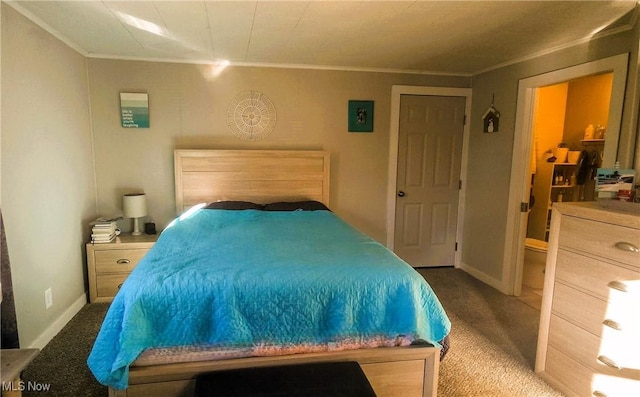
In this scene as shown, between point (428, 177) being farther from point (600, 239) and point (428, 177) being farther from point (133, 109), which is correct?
point (133, 109)

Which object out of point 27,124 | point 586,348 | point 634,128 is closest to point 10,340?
point 27,124

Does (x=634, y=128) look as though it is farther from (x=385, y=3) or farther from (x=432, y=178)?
(x=432, y=178)

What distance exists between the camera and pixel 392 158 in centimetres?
382

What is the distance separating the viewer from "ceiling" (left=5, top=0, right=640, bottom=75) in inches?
81.4

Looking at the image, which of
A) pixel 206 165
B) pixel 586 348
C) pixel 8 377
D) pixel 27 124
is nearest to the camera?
pixel 8 377

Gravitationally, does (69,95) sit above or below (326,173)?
above

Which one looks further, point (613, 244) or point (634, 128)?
point (634, 128)

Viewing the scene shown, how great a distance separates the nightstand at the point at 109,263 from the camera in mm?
2926

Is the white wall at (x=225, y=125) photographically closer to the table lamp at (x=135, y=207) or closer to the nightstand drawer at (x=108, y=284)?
the table lamp at (x=135, y=207)

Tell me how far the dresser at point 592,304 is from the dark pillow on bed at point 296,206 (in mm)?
1907

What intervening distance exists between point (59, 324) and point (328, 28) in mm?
2914

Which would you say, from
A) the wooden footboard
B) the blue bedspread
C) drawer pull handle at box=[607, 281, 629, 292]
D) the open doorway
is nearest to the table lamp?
the blue bedspread

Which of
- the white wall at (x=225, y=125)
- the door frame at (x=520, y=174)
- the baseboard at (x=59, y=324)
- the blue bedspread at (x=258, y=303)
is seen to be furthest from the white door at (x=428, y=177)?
the baseboard at (x=59, y=324)

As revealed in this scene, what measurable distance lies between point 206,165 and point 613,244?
3.09 metres
